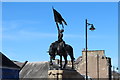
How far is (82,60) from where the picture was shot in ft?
186

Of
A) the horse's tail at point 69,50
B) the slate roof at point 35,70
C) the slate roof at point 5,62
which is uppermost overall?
the horse's tail at point 69,50

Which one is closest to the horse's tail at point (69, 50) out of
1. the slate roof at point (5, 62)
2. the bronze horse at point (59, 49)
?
the bronze horse at point (59, 49)

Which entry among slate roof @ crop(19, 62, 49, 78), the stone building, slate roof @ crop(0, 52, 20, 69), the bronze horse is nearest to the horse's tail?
the bronze horse

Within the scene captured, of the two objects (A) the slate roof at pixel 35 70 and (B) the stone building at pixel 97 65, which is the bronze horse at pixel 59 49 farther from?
(B) the stone building at pixel 97 65

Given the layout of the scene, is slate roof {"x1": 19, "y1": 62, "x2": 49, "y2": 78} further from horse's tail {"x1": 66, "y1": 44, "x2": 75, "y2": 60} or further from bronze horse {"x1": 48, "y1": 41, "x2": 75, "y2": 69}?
bronze horse {"x1": 48, "y1": 41, "x2": 75, "y2": 69}

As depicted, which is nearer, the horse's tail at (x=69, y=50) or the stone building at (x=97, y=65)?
the horse's tail at (x=69, y=50)

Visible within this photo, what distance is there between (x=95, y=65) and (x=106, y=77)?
2.87 metres

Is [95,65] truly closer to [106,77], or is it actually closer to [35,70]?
[106,77]

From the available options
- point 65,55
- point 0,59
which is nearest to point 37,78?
point 0,59

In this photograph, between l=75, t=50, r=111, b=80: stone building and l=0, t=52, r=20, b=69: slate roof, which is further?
l=75, t=50, r=111, b=80: stone building

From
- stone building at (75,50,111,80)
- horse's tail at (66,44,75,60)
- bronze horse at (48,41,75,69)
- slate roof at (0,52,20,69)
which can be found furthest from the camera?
stone building at (75,50,111,80)

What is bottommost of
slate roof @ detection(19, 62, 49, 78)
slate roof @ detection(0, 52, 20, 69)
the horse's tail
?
slate roof @ detection(19, 62, 49, 78)

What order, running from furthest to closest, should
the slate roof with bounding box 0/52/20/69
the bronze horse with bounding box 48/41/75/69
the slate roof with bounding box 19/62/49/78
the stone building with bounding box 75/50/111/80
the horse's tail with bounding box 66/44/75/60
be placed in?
the stone building with bounding box 75/50/111/80 < the slate roof with bounding box 19/62/49/78 < the slate roof with bounding box 0/52/20/69 < the horse's tail with bounding box 66/44/75/60 < the bronze horse with bounding box 48/41/75/69

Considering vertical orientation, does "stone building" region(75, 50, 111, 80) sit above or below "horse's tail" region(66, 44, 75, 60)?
below
